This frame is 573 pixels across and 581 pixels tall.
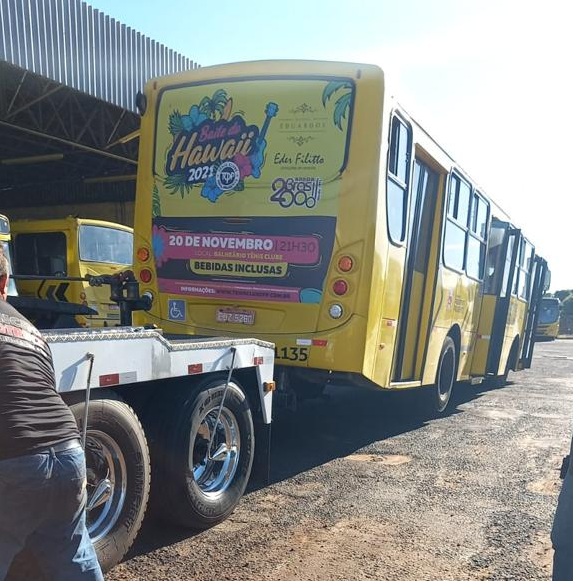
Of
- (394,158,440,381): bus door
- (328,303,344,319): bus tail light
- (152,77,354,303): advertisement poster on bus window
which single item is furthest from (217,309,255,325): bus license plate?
(394,158,440,381): bus door

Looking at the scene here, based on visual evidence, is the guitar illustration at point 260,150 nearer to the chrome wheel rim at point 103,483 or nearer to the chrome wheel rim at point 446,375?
the chrome wheel rim at point 103,483

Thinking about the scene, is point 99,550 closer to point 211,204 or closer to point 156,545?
point 156,545

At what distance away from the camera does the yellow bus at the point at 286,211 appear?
214 inches

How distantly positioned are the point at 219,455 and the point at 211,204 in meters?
2.68

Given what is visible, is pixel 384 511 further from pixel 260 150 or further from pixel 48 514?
pixel 260 150

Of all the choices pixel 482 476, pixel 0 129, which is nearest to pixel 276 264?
pixel 482 476

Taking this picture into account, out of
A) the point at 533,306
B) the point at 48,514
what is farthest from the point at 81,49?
the point at 48,514

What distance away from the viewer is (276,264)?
5707mm

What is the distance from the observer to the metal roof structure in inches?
422

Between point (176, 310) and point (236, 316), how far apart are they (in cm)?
68

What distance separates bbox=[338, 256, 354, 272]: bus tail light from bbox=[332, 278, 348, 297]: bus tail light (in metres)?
0.10

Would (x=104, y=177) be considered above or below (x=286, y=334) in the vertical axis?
above

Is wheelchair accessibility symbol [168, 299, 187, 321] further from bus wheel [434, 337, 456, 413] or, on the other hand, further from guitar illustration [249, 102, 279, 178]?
bus wheel [434, 337, 456, 413]

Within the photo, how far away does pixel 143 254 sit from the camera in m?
6.28
